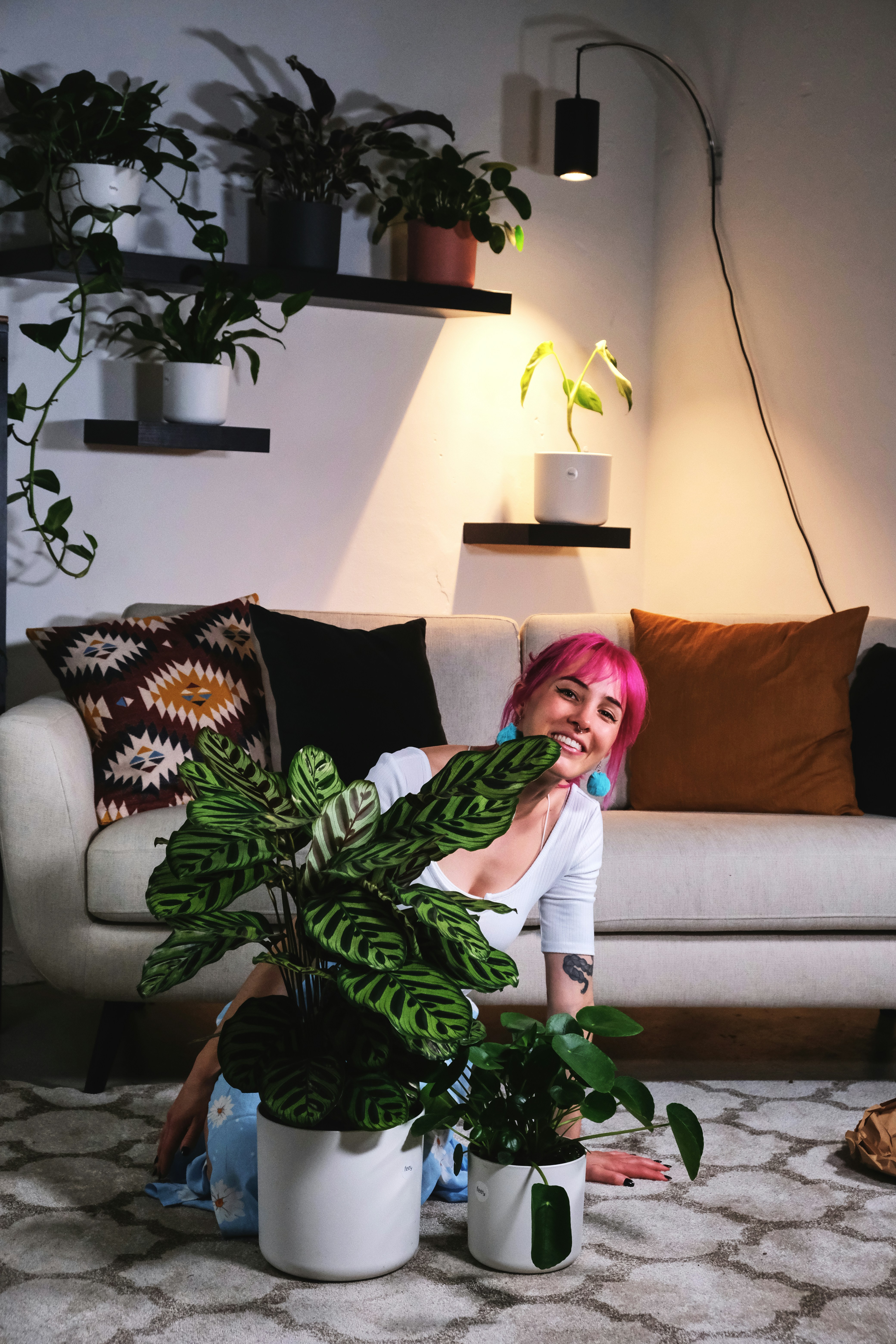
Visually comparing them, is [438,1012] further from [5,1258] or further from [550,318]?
[550,318]

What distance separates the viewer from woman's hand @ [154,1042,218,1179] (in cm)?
171

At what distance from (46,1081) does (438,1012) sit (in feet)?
4.16

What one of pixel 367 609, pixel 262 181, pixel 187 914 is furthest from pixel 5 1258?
pixel 262 181

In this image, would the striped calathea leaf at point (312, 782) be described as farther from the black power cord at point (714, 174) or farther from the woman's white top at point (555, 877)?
the black power cord at point (714, 174)

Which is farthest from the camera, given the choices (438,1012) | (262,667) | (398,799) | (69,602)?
(69,602)

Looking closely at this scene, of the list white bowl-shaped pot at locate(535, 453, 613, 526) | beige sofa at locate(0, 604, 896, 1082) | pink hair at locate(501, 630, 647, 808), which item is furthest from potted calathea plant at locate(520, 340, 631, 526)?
pink hair at locate(501, 630, 647, 808)

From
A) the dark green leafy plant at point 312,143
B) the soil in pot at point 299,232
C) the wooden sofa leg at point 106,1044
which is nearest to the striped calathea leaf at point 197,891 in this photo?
the wooden sofa leg at point 106,1044

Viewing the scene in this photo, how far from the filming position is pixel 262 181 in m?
3.20

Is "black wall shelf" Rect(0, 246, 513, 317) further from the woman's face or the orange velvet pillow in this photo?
the woman's face

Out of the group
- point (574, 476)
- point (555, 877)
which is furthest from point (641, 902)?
point (574, 476)

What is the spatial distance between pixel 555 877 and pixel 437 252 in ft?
6.47

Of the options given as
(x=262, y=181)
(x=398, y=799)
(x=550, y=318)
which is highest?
(x=262, y=181)

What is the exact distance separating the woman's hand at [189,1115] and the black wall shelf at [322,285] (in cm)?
192

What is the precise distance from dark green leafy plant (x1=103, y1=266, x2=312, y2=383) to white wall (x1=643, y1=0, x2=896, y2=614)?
1.16 metres
